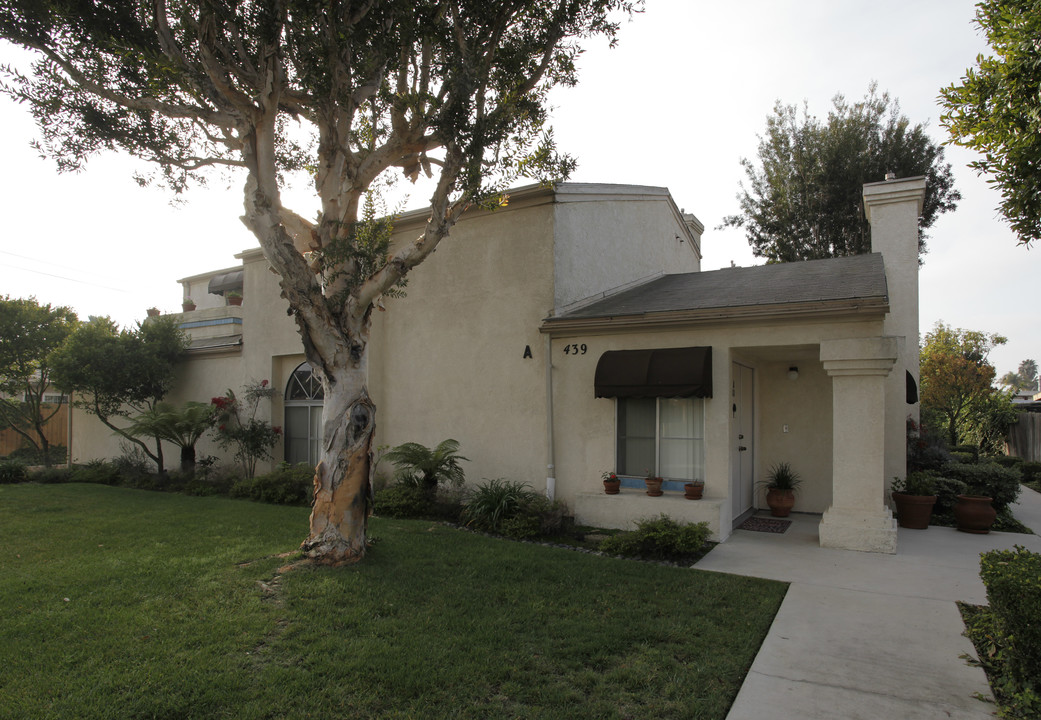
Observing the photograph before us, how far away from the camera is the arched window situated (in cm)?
1385

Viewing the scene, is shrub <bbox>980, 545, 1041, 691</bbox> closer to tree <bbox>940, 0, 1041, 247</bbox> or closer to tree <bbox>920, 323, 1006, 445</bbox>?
tree <bbox>940, 0, 1041, 247</bbox>

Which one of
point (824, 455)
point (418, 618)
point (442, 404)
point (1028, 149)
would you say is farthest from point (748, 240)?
point (418, 618)

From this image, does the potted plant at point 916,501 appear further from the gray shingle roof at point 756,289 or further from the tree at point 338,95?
the tree at point 338,95

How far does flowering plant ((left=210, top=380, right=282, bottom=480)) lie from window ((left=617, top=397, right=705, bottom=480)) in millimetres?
8820

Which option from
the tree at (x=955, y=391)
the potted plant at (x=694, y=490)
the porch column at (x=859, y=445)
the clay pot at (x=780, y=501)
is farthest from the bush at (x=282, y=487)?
the tree at (x=955, y=391)

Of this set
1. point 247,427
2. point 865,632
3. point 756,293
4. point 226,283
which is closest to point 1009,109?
point 865,632

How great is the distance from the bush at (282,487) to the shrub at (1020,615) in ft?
34.7

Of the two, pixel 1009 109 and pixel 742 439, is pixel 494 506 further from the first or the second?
pixel 1009 109

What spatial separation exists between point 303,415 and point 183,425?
2803 millimetres

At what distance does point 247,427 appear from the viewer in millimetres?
14359

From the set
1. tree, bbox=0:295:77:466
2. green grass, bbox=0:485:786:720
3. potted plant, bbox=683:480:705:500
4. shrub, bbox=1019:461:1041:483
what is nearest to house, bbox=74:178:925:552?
potted plant, bbox=683:480:705:500

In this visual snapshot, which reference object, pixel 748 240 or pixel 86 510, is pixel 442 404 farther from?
pixel 748 240

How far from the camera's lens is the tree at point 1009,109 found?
13.5ft

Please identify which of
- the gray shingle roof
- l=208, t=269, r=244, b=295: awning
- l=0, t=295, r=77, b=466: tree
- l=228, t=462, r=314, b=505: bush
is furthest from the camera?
l=208, t=269, r=244, b=295: awning
